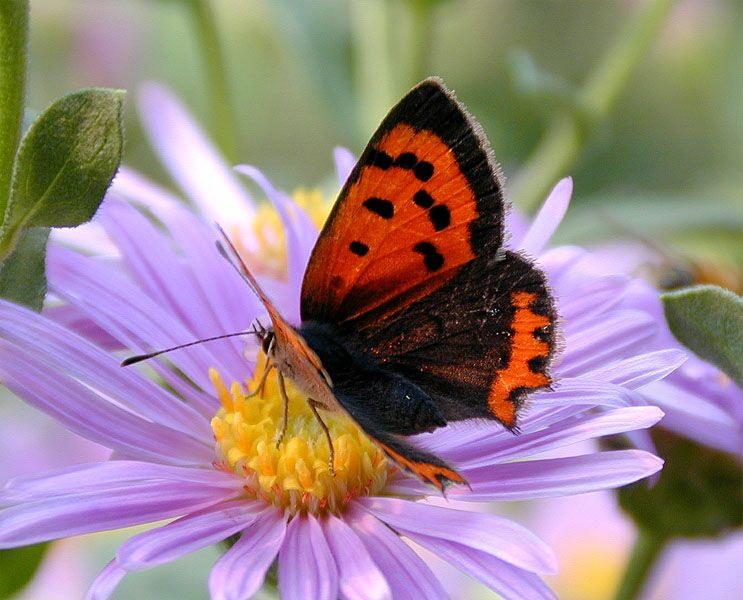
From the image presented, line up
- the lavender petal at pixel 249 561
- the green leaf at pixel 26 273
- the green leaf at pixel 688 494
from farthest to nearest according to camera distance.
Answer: the green leaf at pixel 688 494 < the green leaf at pixel 26 273 < the lavender petal at pixel 249 561

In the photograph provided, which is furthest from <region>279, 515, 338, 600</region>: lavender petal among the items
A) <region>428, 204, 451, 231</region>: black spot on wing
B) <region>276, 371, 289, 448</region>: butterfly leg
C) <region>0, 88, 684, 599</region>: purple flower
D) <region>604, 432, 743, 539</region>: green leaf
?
<region>604, 432, 743, 539</region>: green leaf

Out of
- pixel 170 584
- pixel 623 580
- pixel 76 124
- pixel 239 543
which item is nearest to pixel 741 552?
pixel 623 580

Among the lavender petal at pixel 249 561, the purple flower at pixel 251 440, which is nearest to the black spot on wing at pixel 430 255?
Answer: the purple flower at pixel 251 440

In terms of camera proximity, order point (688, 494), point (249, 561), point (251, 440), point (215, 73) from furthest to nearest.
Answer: point (215, 73) < point (688, 494) < point (251, 440) < point (249, 561)

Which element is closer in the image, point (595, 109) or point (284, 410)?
point (284, 410)

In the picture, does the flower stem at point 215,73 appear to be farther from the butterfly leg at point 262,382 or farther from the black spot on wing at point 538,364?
the black spot on wing at point 538,364

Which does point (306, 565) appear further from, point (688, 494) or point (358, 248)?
point (688, 494)

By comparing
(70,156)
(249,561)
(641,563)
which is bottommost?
(641,563)

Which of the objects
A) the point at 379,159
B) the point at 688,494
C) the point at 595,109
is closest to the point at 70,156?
the point at 379,159
